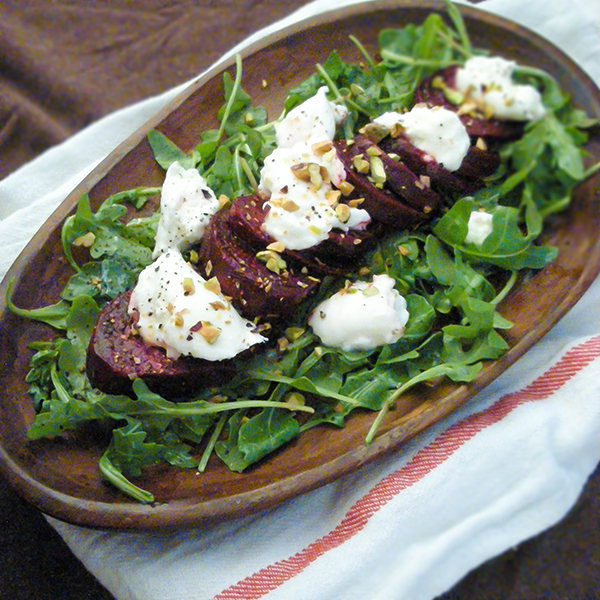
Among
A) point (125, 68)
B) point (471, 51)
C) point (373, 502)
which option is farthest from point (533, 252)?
point (125, 68)

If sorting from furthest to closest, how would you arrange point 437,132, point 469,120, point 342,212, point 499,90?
point 342,212 < point 437,132 < point 469,120 < point 499,90

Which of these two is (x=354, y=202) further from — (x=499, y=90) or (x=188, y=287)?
(x=499, y=90)

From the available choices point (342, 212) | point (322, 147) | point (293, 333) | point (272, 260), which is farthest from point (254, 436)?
point (322, 147)

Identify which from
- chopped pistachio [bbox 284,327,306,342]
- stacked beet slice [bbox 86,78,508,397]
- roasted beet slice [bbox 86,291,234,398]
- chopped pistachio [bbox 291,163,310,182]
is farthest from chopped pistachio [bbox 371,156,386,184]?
roasted beet slice [bbox 86,291,234,398]

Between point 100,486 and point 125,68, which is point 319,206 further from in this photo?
point 125,68

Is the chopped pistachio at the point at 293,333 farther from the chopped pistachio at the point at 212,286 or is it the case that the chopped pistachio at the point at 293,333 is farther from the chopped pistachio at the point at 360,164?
the chopped pistachio at the point at 360,164

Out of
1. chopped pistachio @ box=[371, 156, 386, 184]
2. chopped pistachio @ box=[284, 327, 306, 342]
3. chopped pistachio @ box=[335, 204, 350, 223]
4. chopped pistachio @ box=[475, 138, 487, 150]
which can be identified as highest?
chopped pistachio @ box=[475, 138, 487, 150]

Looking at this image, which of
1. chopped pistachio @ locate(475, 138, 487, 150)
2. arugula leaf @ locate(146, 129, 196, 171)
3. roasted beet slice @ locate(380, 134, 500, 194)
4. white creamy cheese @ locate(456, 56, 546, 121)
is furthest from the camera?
arugula leaf @ locate(146, 129, 196, 171)

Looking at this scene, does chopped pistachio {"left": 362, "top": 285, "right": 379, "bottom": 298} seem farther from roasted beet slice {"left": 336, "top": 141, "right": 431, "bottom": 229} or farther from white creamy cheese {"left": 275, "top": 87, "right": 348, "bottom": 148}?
white creamy cheese {"left": 275, "top": 87, "right": 348, "bottom": 148}
